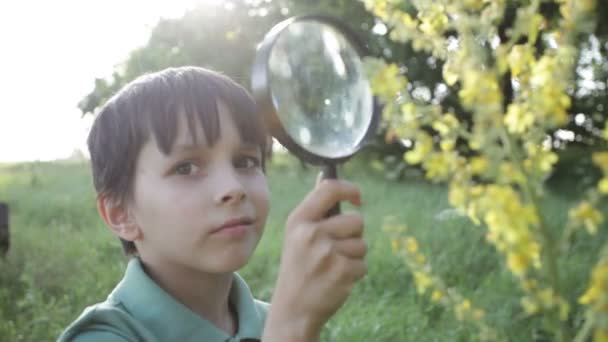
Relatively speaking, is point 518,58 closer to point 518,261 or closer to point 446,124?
point 446,124

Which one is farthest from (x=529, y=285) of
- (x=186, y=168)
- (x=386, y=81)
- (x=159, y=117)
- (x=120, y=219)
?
(x=120, y=219)

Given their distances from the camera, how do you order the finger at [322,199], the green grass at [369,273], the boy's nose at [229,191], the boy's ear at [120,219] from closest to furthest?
the finger at [322,199]
the boy's nose at [229,191]
the boy's ear at [120,219]
the green grass at [369,273]

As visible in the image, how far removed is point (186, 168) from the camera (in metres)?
1.75

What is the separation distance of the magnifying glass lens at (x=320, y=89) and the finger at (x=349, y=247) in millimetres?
136

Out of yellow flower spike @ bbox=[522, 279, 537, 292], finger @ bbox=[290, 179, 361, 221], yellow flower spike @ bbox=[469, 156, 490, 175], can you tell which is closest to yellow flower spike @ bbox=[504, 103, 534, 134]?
yellow flower spike @ bbox=[469, 156, 490, 175]

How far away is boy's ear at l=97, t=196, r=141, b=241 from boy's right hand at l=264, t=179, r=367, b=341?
0.74 m

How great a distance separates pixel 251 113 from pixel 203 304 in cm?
49

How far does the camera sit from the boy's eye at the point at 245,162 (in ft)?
5.91

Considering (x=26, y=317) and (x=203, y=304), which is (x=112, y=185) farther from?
(x=26, y=317)

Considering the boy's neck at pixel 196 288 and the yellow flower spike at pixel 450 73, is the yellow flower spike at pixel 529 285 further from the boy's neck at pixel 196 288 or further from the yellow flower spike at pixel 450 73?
the boy's neck at pixel 196 288

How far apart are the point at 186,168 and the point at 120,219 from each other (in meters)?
0.31

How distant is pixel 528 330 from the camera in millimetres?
3086

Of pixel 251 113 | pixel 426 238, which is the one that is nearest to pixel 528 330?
pixel 426 238

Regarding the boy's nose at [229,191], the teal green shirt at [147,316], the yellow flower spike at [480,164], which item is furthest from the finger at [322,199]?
the teal green shirt at [147,316]
